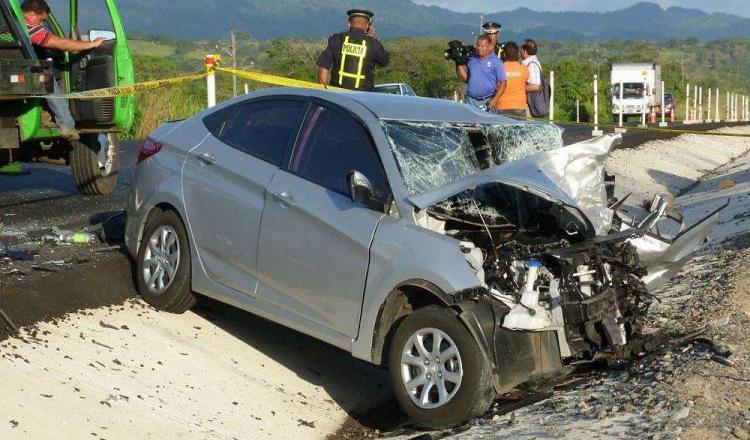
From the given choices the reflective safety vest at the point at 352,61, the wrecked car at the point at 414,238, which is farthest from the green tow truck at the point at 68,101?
the wrecked car at the point at 414,238

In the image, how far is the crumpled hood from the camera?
287 inches

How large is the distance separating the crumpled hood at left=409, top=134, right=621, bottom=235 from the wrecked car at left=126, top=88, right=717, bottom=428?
0.01 meters

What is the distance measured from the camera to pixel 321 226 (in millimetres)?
7727

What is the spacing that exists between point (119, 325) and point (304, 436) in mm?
1658

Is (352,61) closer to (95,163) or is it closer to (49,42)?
(49,42)

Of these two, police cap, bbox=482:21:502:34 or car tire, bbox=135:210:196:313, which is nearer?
car tire, bbox=135:210:196:313

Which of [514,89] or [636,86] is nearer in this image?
[514,89]

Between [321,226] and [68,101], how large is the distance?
20.9ft

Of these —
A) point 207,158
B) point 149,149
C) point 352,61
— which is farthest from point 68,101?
point 207,158

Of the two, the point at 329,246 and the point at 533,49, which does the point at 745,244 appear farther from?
the point at 329,246

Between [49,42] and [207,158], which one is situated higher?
[49,42]

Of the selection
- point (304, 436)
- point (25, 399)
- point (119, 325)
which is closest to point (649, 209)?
point (304, 436)

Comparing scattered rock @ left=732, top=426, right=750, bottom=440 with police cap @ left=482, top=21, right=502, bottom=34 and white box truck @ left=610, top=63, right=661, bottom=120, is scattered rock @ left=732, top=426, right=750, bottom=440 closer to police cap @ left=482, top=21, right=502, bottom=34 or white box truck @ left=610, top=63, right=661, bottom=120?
police cap @ left=482, top=21, right=502, bottom=34

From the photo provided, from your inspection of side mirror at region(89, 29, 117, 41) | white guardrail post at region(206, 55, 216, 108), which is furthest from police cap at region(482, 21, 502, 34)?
side mirror at region(89, 29, 117, 41)
